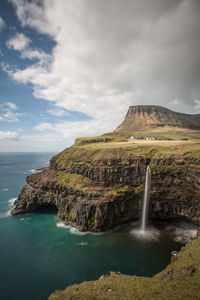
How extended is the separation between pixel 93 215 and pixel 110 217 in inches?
199

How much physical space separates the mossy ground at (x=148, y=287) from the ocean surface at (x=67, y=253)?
8.86 metres

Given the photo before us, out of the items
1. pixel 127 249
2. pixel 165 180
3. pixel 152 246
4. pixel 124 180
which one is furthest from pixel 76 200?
pixel 165 180

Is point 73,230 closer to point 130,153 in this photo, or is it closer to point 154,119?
point 130,153

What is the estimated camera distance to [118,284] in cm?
1945

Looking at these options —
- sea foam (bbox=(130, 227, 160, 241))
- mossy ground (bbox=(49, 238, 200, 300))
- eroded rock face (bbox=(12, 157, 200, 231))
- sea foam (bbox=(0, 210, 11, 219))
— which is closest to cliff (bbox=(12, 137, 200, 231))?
eroded rock face (bbox=(12, 157, 200, 231))

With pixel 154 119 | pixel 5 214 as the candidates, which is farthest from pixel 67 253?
pixel 154 119

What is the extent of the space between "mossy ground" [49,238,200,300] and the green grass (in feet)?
95.0

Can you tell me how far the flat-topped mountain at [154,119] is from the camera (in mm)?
153750

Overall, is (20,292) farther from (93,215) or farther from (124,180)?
(124,180)

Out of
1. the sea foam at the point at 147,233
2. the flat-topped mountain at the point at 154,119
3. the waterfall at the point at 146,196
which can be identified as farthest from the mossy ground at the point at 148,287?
the flat-topped mountain at the point at 154,119

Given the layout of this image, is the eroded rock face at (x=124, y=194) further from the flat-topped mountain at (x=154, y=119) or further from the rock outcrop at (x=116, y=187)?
the flat-topped mountain at (x=154, y=119)

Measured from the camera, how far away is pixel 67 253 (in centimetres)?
3372

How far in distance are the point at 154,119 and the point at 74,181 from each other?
138170mm

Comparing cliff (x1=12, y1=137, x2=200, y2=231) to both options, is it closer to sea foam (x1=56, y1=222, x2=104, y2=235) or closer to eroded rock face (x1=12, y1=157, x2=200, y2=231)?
eroded rock face (x1=12, y1=157, x2=200, y2=231)
